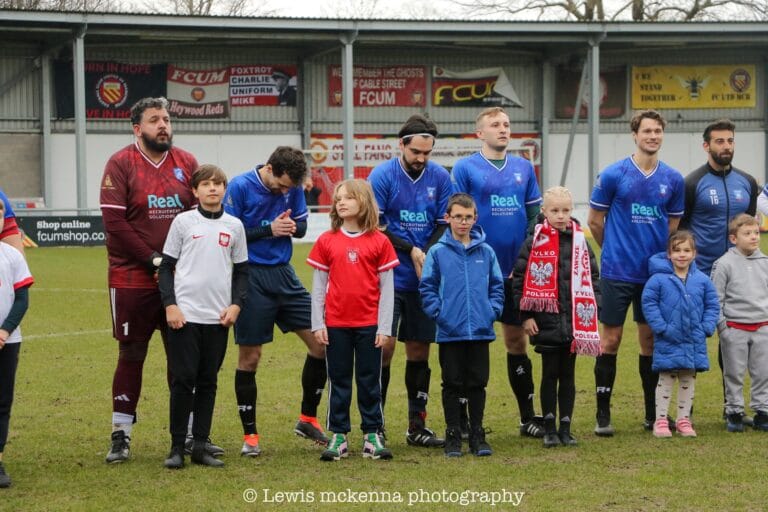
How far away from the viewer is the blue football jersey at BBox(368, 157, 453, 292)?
7.45 m

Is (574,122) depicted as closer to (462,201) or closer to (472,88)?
(472,88)

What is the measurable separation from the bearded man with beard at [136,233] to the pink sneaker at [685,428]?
353 cm

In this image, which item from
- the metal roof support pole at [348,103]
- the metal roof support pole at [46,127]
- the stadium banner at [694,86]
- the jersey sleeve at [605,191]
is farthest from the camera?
the stadium banner at [694,86]

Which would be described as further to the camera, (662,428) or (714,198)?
(714,198)

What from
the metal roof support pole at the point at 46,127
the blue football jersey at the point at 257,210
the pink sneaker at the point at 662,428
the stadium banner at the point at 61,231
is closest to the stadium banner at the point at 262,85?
the metal roof support pole at the point at 46,127

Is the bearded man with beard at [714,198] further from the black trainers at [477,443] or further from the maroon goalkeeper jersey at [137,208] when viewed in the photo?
the maroon goalkeeper jersey at [137,208]

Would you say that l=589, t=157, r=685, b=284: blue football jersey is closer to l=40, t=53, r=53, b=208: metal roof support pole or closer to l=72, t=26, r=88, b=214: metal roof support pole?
l=72, t=26, r=88, b=214: metal roof support pole

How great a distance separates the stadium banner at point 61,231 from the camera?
25703mm

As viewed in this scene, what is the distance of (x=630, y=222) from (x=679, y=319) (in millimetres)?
751

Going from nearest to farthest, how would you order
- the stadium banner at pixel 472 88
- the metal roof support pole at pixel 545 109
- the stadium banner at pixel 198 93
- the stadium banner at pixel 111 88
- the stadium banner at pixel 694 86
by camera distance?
the stadium banner at pixel 111 88 → the stadium banner at pixel 198 93 → the stadium banner at pixel 472 88 → the metal roof support pole at pixel 545 109 → the stadium banner at pixel 694 86

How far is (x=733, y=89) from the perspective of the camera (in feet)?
127

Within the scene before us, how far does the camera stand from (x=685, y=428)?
7629mm

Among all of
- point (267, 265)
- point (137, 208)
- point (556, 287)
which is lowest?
point (556, 287)

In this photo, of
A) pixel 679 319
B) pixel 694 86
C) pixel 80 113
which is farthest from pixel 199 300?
pixel 694 86
